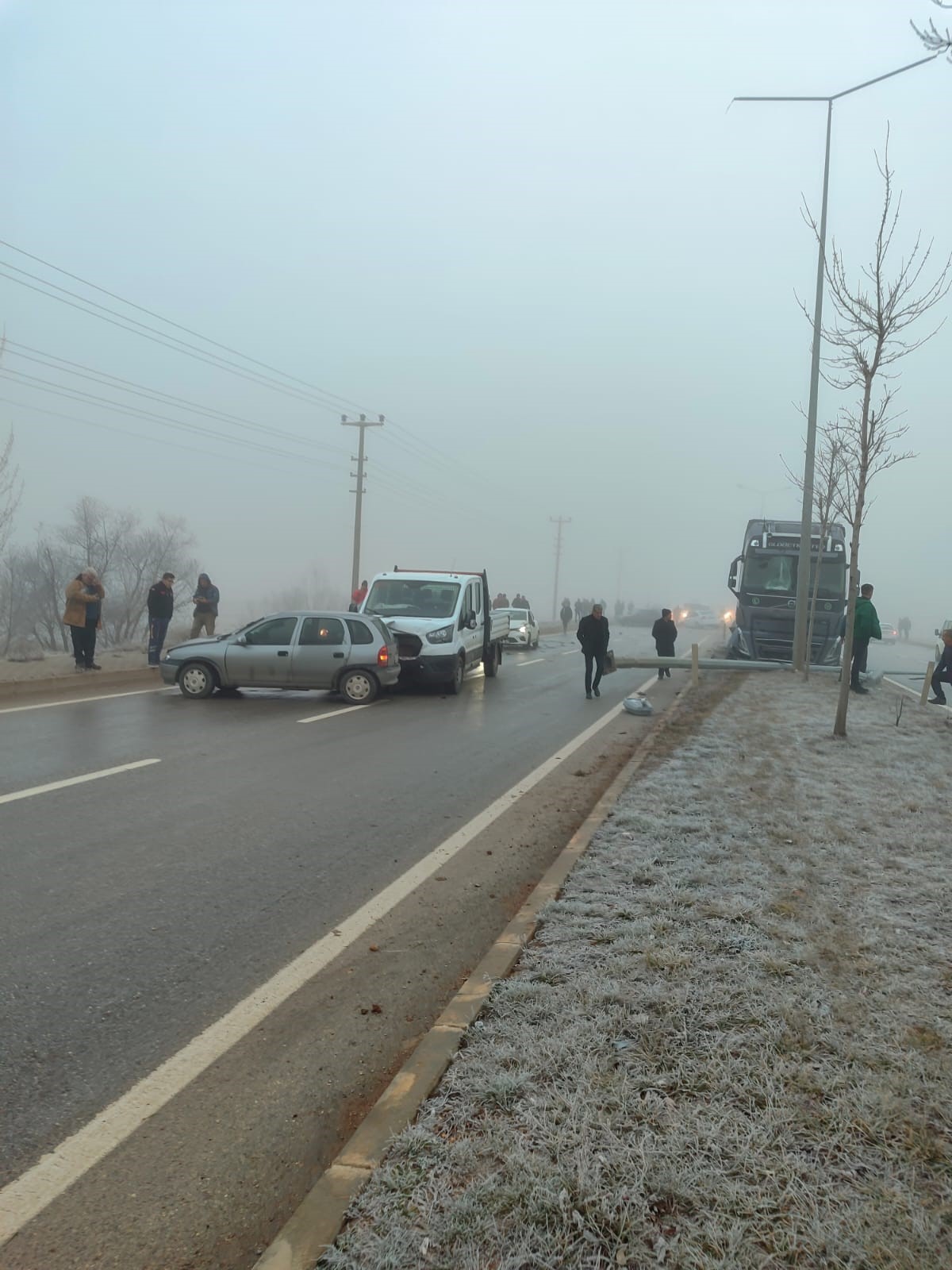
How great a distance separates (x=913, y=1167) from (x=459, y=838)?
15.0ft

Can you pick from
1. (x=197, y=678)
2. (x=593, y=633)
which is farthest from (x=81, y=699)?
(x=593, y=633)

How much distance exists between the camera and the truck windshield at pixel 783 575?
83.9ft

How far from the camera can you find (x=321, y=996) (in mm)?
4344

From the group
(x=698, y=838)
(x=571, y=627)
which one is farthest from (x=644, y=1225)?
(x=571, y=627)

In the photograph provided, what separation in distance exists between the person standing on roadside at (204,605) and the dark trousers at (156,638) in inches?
77.2

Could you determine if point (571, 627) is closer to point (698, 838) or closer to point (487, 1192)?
point (698, 838)

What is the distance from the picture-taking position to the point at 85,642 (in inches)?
691

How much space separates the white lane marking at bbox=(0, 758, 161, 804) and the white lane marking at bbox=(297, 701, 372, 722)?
3.72 m

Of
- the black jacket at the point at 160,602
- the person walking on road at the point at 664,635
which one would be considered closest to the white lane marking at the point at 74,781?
the black jacket at the point at 160,602

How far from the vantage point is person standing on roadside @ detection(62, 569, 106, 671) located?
56.3 feet

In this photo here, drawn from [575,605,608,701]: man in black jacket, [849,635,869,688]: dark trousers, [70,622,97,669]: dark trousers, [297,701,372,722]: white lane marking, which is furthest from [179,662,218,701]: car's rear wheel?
[849,635,869,688]: dark trousers

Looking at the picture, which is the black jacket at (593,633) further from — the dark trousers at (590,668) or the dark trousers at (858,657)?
the dark trousers at (858,657)

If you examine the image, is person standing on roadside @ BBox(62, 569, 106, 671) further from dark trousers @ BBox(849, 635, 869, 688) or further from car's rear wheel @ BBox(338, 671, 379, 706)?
dark trousers @ BBox(849, 635, 869, 688)

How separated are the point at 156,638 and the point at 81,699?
4.61 meters
